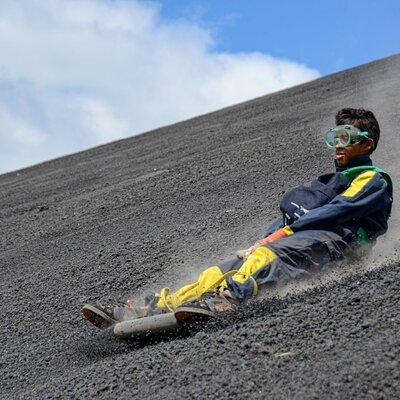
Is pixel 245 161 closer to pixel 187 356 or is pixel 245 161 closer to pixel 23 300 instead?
pixel 23 300

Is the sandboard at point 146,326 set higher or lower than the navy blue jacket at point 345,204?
lower

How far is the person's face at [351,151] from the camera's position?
5238mm

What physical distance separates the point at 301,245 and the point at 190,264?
2.12 m

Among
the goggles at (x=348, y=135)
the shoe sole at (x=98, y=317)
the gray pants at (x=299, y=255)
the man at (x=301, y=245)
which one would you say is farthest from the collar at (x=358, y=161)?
the shoe sole at (x=98, y=317)

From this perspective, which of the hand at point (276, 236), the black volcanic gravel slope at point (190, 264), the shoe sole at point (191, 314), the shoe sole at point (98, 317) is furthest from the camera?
the hand at point (276, 236)

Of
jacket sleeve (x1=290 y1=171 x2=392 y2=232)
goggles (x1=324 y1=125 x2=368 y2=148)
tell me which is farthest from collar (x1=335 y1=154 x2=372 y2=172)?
jacket sleeve (x1=290 y1=171 x2=392 y2=232)

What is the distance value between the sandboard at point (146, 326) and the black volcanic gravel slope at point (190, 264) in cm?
9

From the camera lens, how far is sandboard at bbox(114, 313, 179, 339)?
4270 millimetres

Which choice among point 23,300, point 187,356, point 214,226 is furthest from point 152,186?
point 187,356

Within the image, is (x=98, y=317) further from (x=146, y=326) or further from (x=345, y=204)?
(x=345, y=204)

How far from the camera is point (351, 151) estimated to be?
5258mm

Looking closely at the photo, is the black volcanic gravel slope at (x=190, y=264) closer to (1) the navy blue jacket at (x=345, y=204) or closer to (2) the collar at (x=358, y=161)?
(1) the navy blue jacket at (x=345, y=204)

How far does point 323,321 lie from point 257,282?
0.79m

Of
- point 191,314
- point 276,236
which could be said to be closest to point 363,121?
point 276,236
